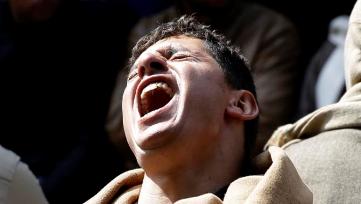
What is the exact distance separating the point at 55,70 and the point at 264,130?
87 cm

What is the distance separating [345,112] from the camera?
265cm

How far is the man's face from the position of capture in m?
2.33

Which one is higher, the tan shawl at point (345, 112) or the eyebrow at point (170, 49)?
the eyebrow at point (170, 49)

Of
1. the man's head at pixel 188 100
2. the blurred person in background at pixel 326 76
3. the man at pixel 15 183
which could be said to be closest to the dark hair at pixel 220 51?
the man's head at pixel 188 100

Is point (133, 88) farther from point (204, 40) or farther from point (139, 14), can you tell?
point (139, 14)

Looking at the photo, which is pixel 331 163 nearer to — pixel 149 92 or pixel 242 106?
pixel 242 106

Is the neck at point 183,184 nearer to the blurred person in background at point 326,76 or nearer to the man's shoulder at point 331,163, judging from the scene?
the man's shoulder at point 331,163

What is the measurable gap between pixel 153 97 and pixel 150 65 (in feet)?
0.25

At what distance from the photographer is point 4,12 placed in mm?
4090

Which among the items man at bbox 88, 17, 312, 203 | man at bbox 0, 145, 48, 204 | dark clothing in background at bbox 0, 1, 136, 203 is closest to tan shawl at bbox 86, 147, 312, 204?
man at bbox 88, 17, 312, 203

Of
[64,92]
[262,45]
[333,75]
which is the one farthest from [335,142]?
[64,92]

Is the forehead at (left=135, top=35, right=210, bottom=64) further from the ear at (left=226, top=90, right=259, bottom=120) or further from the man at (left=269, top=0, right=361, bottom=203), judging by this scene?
the man at (left=269, top=0, right=361, bottom=203)

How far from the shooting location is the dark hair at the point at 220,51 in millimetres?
2539

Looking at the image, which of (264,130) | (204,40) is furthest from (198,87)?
(264,130)
